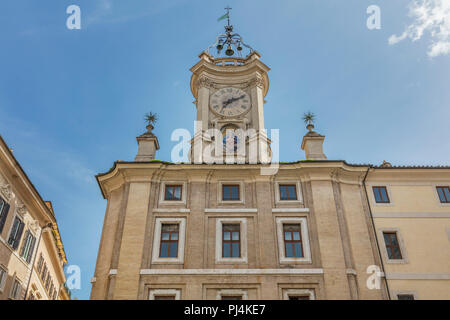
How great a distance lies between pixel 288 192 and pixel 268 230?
2.98m

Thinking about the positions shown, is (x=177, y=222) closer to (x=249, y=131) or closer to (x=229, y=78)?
(x=249, y=131)

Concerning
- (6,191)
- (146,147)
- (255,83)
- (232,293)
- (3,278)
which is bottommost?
(232,293)

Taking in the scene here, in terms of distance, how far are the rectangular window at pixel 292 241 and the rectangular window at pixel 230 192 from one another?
3397 millimetres

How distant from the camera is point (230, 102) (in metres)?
33.3

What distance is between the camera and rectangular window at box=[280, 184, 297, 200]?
950 inches

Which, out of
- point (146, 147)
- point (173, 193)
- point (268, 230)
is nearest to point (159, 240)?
point (173, 193)

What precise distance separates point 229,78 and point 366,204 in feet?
54.2

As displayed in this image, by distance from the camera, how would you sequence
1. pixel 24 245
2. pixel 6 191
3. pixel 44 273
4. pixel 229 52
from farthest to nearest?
1. pixel 229 52
2. pixel 44 273
3. pixel 24 245
4. pixel 6 191

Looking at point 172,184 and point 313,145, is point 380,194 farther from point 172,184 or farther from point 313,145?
point 172,184

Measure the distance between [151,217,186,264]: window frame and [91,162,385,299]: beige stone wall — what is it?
154 mm

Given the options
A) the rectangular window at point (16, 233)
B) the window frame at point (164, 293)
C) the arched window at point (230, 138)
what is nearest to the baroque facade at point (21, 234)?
the rectangular window at point (16, 233)

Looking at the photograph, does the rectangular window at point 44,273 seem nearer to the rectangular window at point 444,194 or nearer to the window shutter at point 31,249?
the window shutter at point 31,249

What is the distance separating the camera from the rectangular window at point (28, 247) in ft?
82.6
